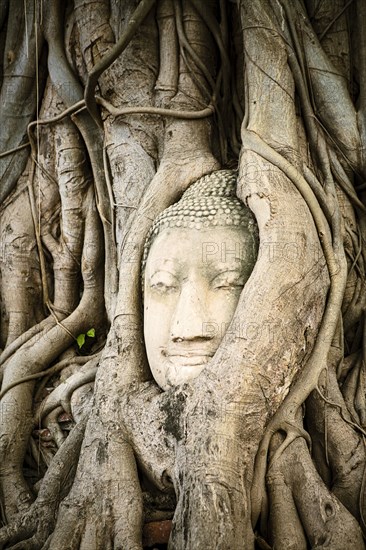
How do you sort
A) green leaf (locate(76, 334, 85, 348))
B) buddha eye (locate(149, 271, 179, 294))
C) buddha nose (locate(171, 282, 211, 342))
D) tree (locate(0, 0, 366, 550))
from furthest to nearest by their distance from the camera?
1. green leaf (locate(76, 334, 85, 348))
2. buddha eye (locate(149, 271, 179, 294))
3. buddha nose (locate(171, 282, 211, 342))
4. tree (locate(0, 0, 366, 550))

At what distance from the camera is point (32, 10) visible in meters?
4.64

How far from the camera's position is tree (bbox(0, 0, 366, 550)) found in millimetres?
3215

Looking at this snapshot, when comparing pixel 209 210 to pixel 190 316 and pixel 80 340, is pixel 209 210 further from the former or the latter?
pixel 80 340

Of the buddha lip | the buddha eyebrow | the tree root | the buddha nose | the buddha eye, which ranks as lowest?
the tree root

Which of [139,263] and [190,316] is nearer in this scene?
[190,316]

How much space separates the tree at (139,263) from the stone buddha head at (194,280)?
0.36ft

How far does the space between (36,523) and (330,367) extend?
126 centimetres

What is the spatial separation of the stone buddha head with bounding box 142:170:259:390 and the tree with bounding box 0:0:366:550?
110 mm

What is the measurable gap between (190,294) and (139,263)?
1.24 feet

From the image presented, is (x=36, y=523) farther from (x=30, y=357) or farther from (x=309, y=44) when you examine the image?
(x=309, y=44)

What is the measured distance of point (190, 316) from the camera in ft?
11.1

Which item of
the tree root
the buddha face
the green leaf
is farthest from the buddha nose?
the green leaf

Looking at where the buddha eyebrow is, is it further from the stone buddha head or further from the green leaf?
the green leaf

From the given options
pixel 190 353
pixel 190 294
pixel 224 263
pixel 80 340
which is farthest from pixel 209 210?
pixel 80 340
